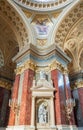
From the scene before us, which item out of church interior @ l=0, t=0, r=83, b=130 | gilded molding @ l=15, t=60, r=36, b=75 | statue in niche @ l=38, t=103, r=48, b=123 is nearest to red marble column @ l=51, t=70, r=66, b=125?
church interior @ l=0, t=0, r=83, b=130

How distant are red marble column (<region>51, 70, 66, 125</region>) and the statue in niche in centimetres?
55

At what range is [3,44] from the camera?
1238 centimetres

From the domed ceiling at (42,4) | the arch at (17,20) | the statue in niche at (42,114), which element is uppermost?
the domed ceiling at (42,4)

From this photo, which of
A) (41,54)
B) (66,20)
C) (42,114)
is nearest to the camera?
(42,114)

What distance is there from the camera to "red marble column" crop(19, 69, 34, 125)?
6986 mm

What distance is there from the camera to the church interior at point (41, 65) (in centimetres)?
734

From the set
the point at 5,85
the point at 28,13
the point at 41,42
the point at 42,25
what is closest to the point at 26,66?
the point at 41,42

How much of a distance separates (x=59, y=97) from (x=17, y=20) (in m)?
6.26

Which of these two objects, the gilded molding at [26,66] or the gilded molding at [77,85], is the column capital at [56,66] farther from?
the gilded molding at [77,85]

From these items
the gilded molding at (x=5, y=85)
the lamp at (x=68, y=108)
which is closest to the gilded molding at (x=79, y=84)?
the lamp at (x=68, y=108)

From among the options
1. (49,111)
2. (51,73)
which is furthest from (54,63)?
(49,111)

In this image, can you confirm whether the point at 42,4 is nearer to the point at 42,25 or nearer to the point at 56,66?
the point at 42,25

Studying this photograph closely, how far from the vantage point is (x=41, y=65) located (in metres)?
9.25

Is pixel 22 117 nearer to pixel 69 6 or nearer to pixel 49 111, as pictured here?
pixel 49 111
